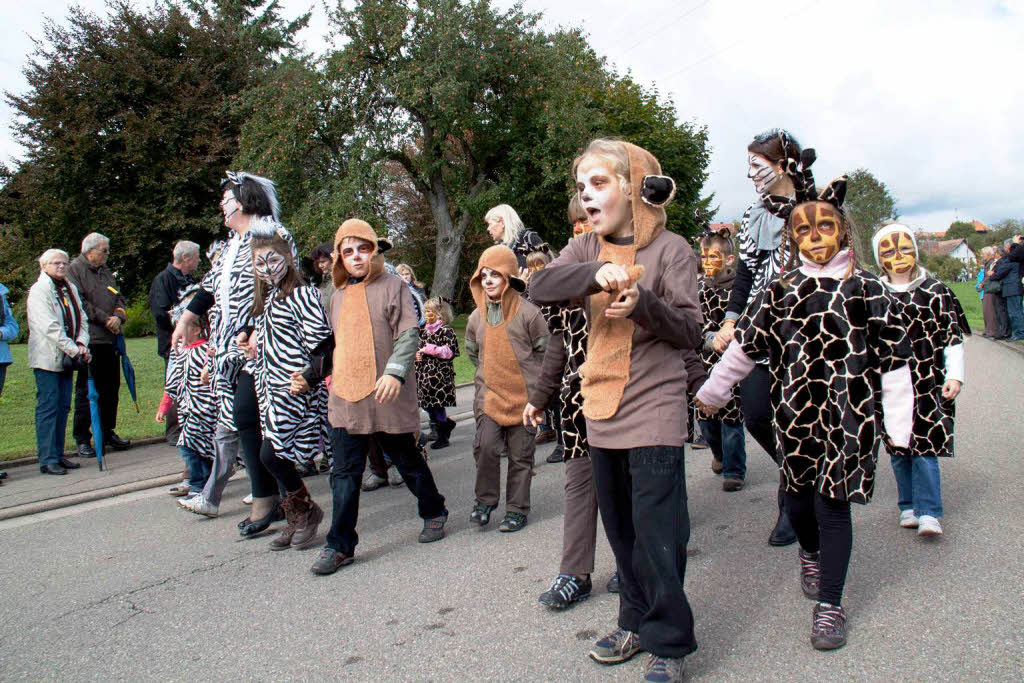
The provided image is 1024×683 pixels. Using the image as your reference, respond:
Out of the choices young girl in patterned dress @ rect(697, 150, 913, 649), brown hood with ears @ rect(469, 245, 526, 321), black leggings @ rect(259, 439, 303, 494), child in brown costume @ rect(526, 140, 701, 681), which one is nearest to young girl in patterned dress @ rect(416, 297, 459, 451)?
brown hood with ears @ rect(469, 245, 526, 321)

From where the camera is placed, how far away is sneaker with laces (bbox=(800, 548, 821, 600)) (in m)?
3.74

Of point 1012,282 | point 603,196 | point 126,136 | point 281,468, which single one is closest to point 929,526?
point 603,196

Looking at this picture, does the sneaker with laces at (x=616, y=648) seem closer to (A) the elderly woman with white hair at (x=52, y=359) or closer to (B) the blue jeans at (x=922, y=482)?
(B) the blue jeans at (x=922, y=482)

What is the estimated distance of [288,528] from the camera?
5168 millimetres

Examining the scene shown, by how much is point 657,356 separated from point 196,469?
15.0ft

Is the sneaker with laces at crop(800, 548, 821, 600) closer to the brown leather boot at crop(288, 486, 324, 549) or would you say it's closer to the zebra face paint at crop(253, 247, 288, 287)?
the brown leather boot at crop(288, 486, 324, 549)

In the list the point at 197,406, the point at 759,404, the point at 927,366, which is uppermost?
the point at 927,366

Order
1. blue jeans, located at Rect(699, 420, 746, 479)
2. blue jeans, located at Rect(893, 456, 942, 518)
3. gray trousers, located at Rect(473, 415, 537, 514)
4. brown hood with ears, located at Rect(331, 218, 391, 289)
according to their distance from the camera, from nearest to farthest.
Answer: blue jeans, located at Rect(893, 456, 942, 518) → brown hood with ears, located at Rect(331, 218, 391, 289) → gray trousers, located at Rect(473, 415, 537, 514) → blue jeans, located at Rect(699, 420, 746, 479)

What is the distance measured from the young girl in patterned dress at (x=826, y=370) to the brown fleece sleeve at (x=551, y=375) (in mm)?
722

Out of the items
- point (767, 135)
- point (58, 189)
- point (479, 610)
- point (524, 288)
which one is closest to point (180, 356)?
point (524, 288)

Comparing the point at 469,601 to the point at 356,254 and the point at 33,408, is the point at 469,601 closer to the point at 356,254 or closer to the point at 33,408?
the point at 356,254

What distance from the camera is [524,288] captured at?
5.61 metres

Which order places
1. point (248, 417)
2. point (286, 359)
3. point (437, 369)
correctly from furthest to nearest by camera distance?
1. point (437, 369)
2. point (248, 417)
3. point (286, 359)

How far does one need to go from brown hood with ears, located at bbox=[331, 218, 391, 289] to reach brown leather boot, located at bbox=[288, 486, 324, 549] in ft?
4.47
